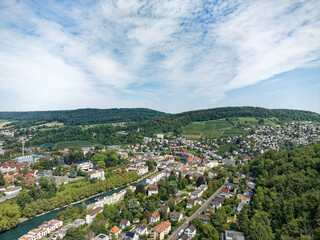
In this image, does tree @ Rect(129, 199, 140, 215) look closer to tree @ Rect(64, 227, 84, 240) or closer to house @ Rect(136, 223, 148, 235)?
house @ Rect(136, 223, 148, 235)

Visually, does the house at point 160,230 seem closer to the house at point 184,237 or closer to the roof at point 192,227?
the house at point 184,237

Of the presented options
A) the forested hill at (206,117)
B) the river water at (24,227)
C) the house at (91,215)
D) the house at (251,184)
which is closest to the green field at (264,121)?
the forested hill at (206,117)

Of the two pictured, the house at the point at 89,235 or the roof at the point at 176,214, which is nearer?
the house at the point at 89,235

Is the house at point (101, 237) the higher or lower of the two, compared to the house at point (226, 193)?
lower

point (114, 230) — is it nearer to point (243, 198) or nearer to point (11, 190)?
point (243, 198)

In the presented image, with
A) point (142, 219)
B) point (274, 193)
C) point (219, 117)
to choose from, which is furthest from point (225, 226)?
point (219, 117)

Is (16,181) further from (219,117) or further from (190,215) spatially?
(219,117)

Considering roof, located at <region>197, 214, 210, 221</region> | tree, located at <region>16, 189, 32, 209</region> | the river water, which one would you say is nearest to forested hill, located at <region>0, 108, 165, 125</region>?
tree, located at <region>16, 189, 32, 209</region>

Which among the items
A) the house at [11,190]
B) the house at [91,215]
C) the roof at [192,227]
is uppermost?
the roof at [192,227]
